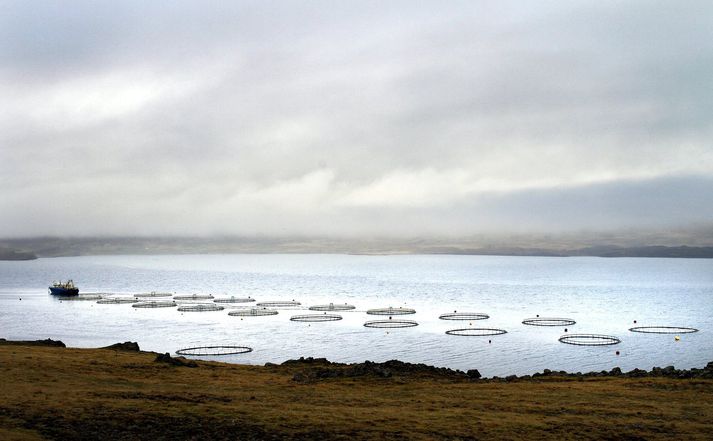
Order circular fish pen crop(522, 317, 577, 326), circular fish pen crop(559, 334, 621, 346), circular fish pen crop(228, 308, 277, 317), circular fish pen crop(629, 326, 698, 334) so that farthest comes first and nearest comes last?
circular fish pen crop(228, 308, 277, 317), circular fish pen crop(522, 317, 577, 326), circular fish pen crop(629, 326, 698, 334), circular fish pen crop(559, 334, 621, 346)

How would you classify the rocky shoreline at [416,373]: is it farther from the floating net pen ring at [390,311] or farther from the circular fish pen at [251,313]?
the circular fish pen at [251,313]

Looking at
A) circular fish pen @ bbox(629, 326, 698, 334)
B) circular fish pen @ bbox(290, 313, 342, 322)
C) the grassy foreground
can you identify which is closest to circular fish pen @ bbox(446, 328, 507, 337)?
circular fish pen @ bbox(629, 326, 698, 334)

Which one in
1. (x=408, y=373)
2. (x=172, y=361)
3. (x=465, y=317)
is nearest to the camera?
(x=408, y=373)

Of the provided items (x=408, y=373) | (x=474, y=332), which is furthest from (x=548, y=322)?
(x=408, y=373)

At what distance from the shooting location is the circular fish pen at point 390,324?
470 feet

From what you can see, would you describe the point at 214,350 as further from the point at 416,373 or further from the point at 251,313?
the point at 416,373

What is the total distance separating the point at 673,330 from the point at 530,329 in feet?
110

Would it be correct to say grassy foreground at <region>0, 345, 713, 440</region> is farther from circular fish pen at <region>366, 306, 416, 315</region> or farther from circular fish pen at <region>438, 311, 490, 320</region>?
circular fish pen at <region>366, 306, 416, 315</region>

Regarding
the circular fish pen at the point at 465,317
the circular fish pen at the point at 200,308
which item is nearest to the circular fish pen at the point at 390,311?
the circular fish pen at the point at 465,317

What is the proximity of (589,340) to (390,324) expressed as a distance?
44.1 metres

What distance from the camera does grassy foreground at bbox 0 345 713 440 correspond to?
3459 centimetres

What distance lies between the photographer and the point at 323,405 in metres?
42.3

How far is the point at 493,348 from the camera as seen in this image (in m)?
113

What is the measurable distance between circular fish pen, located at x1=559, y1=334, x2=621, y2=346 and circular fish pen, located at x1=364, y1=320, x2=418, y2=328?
3557 centimetres
